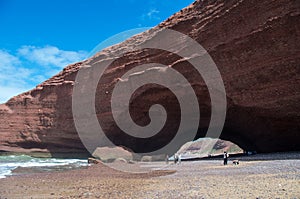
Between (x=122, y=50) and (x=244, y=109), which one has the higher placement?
(x=122, y=50)

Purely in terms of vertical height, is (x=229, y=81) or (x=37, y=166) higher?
(x=229, y=81)

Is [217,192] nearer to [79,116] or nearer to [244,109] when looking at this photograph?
[244,109]

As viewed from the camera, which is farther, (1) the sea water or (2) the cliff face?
(2) the cliff face

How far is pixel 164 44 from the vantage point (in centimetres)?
2383

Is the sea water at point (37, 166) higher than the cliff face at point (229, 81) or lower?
lower

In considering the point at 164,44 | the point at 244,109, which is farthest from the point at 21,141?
the point at 244,109

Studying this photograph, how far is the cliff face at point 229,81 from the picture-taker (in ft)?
57.6

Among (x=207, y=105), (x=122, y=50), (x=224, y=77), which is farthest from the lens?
(x=122, y=50)

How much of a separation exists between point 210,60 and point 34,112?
801 inches

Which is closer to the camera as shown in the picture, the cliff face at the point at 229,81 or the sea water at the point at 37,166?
the sea water at the point at 37,166

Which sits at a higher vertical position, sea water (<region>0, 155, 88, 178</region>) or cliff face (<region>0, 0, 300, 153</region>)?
cliff face (<region>0, 0, 300, 153</region>)

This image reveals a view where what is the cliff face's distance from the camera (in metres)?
17.6

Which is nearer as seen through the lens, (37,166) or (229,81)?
(229,81)

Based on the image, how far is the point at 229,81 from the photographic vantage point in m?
19.6
